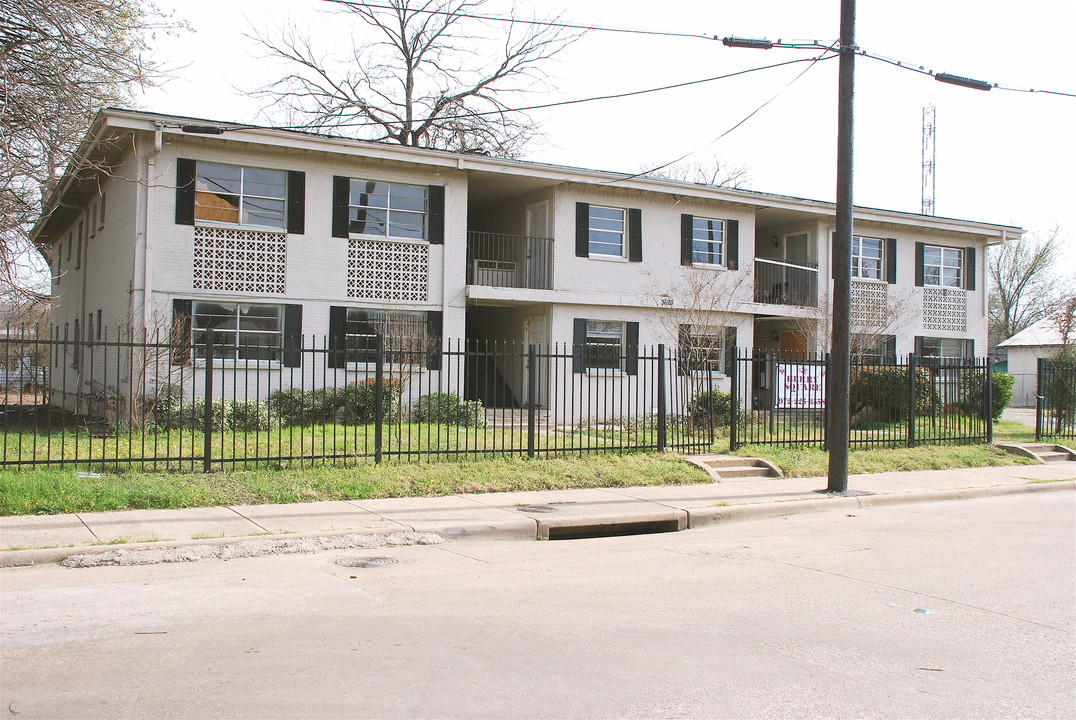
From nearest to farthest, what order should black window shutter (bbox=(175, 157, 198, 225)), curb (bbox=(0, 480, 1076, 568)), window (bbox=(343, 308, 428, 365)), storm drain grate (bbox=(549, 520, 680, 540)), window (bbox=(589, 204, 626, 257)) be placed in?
1. curb (bbox=(0, 480, 1076, 568))
2. storm drain grate (bbox=(549, 520, 680, 540))
3. black window shutter (bbox=(175, 157, 198, 225))
4. window (bbox=(343, 308, 428, 365))
5. window (bbox=(589, 204, 626, 257))

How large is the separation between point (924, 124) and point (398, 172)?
39.8 meters

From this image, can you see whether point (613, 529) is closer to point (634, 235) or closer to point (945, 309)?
point (634, 235)

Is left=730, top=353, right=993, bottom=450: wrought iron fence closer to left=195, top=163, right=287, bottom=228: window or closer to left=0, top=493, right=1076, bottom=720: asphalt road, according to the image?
left=0, top=493, right=1076, bottom=720: asphalt road

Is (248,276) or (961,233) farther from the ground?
(961,233)

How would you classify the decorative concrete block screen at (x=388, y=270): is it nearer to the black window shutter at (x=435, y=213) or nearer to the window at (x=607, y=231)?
the black window shutter at (x=435, y=213)

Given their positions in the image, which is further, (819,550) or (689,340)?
(689,340)

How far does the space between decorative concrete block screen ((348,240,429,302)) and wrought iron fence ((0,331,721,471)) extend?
1.36m

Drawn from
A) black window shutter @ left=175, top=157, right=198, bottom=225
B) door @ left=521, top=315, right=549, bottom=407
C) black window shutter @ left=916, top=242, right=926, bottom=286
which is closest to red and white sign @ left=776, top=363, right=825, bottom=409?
door @ left=521, top=315, right=549, bottom=407

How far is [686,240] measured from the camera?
2430 cm

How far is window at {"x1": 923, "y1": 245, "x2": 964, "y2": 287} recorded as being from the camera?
29.2m

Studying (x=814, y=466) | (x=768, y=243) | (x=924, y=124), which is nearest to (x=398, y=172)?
(x=814, y=466)

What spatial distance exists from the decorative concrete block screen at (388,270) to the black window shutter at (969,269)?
19338 millimetres

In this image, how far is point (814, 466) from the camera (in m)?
15.0

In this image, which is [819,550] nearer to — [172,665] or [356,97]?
[172,665]
